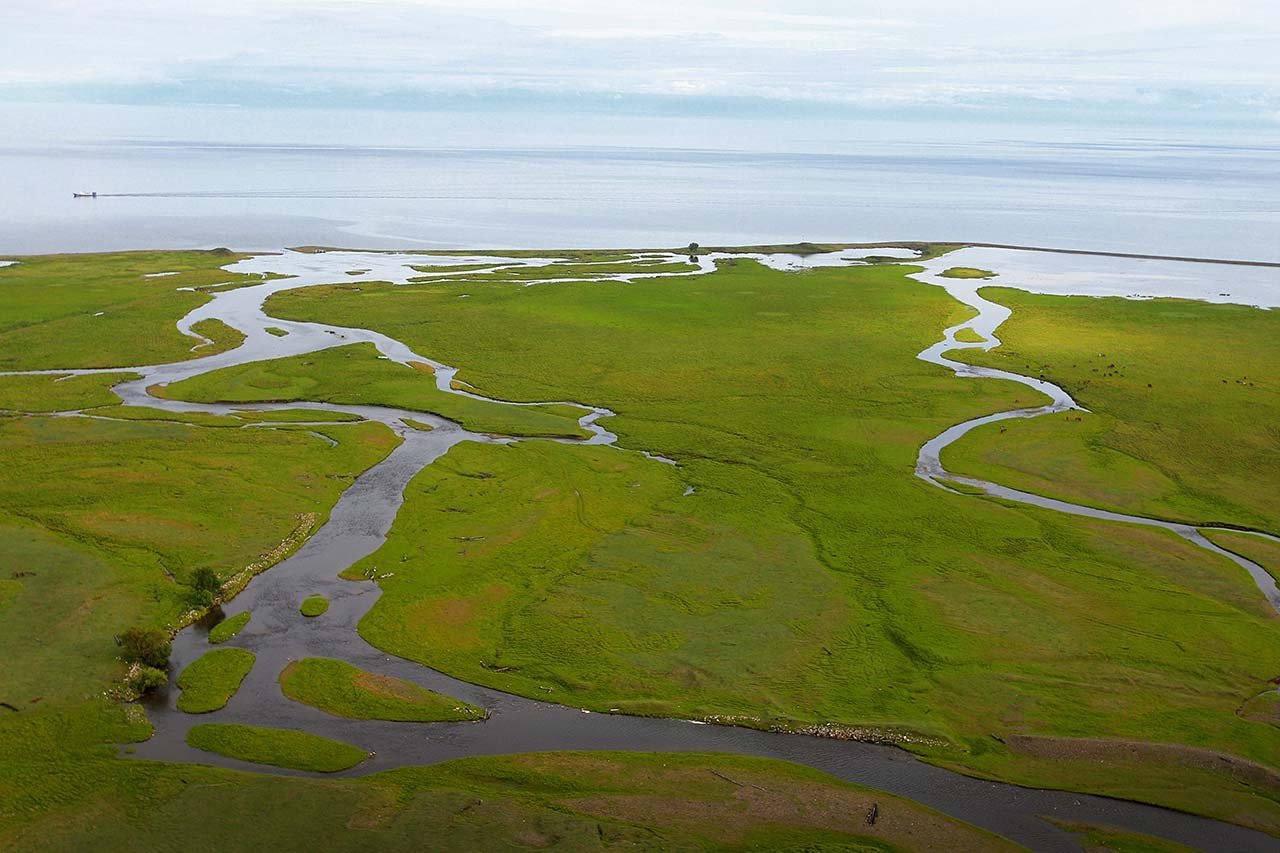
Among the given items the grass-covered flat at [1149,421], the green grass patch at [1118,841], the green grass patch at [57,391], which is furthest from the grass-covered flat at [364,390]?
the green grass patch at [1118,841]

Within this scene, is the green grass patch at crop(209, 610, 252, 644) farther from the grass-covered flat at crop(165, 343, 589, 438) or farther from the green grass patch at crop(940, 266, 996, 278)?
the green grass patch at crop(940, 266, 996, 278)

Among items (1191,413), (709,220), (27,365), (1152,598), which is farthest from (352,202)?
(1152,598)

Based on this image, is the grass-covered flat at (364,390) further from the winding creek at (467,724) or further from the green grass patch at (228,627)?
the green grass patch at (228,627)

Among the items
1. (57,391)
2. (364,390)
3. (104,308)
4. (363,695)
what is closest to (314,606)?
(363,695)

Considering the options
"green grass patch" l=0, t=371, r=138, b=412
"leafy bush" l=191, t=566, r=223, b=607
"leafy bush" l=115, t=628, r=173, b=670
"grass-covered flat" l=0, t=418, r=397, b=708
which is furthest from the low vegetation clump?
"green grass patch" l=0, t=371, r=138, b=412

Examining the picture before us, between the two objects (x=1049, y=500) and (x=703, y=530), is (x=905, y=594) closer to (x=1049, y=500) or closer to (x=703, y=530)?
(x=703, y=530)
